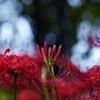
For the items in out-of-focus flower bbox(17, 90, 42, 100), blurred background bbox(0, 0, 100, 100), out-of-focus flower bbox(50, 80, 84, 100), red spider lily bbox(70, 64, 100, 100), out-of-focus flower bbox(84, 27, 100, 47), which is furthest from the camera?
blurred background bbox(0, 0, 100, 100)

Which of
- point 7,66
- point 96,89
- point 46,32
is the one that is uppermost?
point 7,66

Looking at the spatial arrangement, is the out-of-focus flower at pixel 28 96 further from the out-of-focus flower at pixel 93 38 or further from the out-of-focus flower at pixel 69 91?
the out-of-focus flower at pixel 93 38

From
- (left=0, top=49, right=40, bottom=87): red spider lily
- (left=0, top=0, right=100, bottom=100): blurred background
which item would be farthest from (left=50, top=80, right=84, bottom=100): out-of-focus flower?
(left=0, top=0, right=100, bottom=100): blurred background

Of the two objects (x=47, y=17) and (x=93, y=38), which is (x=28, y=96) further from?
(x=47, y=17)

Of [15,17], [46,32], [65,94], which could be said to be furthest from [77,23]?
[65,94]

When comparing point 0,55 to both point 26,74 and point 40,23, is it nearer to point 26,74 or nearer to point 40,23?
point 26,74

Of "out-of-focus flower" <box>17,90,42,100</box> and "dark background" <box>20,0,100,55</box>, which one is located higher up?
"out-of-focus flower" <box>17,90,42,100</box>

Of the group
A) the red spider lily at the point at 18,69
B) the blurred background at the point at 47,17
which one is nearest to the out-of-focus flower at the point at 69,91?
the red spider lily at the point at 18,69

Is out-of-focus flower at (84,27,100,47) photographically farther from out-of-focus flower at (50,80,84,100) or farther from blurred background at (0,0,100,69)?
blurred background at (0,0,100,69)
